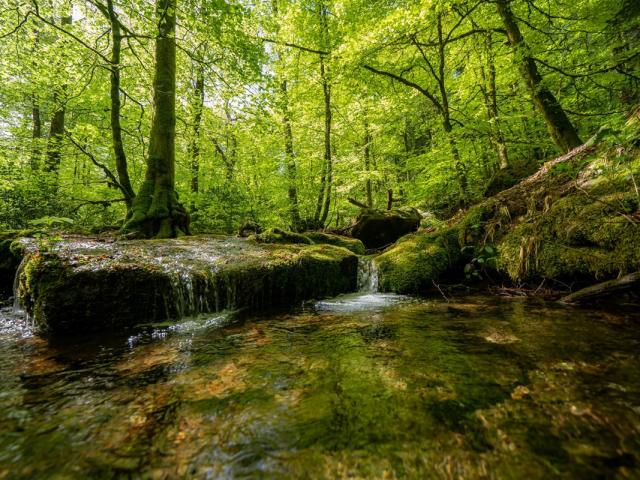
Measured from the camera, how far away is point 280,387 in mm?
2053

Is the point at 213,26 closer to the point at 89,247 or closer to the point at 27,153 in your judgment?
the point at 89,247

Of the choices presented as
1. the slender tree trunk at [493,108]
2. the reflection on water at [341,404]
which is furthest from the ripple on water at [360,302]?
the slender tree trunk at [493,108]

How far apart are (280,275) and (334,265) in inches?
47.6

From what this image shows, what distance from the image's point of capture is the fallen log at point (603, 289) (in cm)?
308

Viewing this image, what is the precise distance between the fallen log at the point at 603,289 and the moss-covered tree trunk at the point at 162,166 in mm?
7212

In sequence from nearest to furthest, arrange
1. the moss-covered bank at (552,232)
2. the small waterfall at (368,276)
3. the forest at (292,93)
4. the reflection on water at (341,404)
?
the reflection on water at (341,404) < the moss-covered bank at (552,232) < the forest at (292,93) < the small waterfall at (368,276)

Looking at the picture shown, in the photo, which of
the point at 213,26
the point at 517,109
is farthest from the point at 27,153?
the point at 517,109

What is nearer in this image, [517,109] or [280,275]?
[280,275]

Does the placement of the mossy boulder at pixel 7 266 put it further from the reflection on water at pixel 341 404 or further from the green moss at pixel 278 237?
the green moss at pixel 278 237

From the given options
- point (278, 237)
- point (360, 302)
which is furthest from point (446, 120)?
point (360, 302)

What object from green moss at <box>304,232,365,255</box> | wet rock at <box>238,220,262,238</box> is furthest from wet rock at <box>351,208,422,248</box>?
wet rock at <box>238,220,262,238</box>

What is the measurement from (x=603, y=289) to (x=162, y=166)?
8.05 meters

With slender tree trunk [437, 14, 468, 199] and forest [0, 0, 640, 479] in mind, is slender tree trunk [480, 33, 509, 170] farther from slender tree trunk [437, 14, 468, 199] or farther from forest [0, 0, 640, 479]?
slender tree trunk [437, 14, 468, 199]

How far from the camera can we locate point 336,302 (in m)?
5.14
